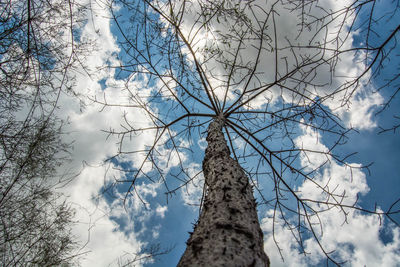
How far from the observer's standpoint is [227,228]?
928 millimetres

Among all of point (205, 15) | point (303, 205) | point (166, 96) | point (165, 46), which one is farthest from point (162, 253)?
point (205, 15)

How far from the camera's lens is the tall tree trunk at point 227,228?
76 cm

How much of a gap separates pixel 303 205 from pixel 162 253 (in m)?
1.98

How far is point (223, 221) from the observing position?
97 cm

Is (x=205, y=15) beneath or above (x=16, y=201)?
above

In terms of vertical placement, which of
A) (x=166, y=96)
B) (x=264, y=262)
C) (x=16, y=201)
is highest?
(x=166, y=96)

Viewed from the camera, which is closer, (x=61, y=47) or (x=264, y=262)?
(x=264, y=262)

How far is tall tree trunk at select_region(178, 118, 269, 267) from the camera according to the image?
2.48ft

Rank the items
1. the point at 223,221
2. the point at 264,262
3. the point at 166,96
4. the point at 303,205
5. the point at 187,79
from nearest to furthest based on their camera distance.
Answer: the point at 264,262, the point at 223,221, the point at 303,205, the point at 166,96, the point at 187,79

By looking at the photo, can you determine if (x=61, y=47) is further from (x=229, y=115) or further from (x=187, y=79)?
(x=229, y=115)

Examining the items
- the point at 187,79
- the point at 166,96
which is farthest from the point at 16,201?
the point at 187,79

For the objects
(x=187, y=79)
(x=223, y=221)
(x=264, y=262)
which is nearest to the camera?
(x=264, y=262)

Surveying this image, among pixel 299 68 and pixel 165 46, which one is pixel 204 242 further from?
pixel 165 46

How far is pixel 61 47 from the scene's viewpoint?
2.23m
